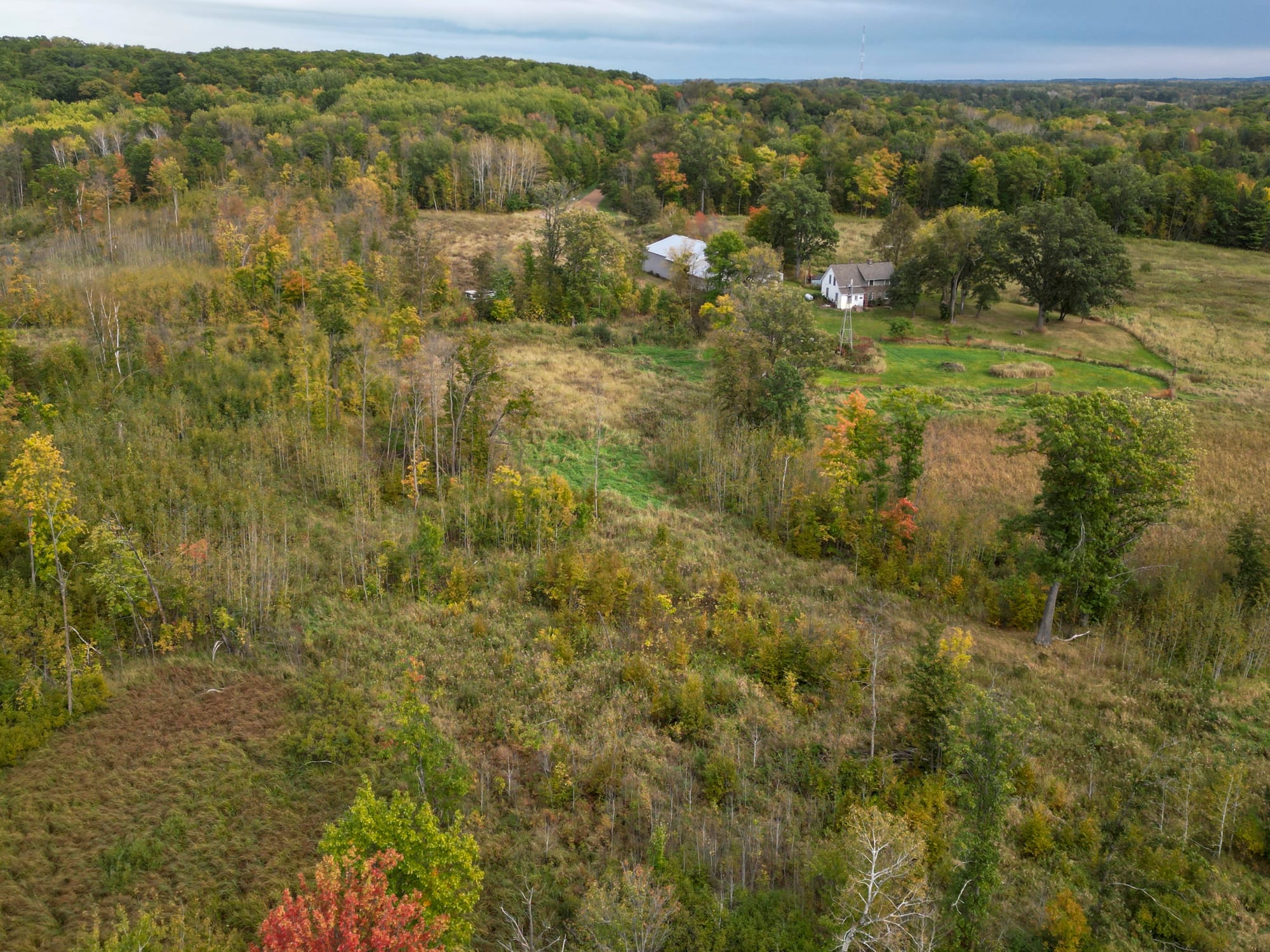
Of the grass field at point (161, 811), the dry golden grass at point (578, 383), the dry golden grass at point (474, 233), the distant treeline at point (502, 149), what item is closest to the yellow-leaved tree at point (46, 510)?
the grass field at point (161, 811)

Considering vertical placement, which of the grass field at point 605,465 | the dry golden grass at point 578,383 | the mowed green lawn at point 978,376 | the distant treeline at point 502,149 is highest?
the distant treeline at point 502,149

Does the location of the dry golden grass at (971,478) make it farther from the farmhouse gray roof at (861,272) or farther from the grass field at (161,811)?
the farmhouse gray roof at (861,272)

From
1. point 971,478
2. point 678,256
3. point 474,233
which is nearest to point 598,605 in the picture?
point 971,478

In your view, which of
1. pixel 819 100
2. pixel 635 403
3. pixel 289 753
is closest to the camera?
pixel 289 753

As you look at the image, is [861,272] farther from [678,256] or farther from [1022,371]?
[1022,371]

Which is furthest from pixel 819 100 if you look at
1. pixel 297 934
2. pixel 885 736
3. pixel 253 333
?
pixel 297 934

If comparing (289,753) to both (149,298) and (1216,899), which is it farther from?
(149,298)

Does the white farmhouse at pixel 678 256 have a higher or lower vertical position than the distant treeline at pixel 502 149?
lower
